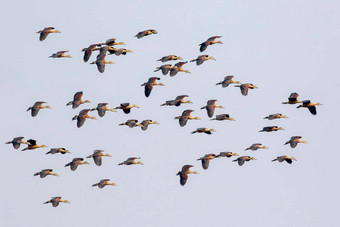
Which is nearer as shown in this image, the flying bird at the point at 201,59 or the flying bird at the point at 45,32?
the flying bird at the point at 45,32

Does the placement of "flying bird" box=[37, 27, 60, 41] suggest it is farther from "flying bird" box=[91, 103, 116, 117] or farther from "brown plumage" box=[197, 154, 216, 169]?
"brown plumage" box=[197, 154, 216, 169]

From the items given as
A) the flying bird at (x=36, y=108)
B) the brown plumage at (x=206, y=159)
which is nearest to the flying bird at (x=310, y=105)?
the brown plumage at (x=206, y=159)

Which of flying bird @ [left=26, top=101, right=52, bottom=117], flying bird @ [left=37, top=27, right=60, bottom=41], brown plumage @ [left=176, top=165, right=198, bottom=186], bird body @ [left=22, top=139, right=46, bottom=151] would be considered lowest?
brown plumage @ [left=176, top=165, right=198, bottom=186]

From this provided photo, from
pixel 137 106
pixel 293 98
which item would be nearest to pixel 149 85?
pixel 137 106

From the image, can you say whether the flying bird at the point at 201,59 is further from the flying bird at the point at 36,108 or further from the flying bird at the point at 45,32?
the flying bird at the point at 36,108

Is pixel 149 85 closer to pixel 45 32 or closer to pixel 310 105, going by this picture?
pixel 45 32

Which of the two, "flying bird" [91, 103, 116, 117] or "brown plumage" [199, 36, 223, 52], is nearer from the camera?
"flying bird" [91, 103, 116, 117]

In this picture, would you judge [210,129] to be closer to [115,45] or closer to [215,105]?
[215,105]

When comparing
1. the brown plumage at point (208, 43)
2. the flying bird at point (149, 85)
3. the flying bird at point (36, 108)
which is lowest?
the flying bird at point (36, 108)

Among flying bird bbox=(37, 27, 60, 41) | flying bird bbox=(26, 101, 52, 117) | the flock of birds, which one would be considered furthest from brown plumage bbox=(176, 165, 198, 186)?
flying bird bbox=(37, 27, 60, 41)

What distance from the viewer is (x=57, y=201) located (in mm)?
106375

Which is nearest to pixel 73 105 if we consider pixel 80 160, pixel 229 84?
pixel 80 160

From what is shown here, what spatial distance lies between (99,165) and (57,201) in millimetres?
6181

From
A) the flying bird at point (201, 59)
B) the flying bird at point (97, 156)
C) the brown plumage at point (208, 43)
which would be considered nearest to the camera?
the flying bird at point (97, 156)
